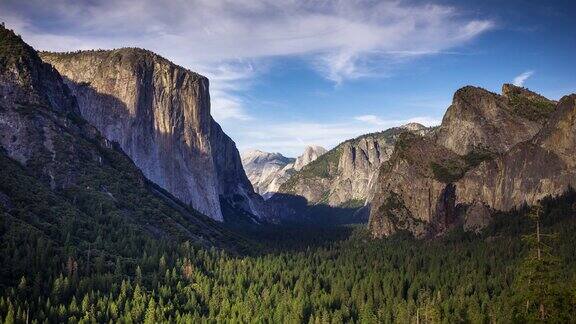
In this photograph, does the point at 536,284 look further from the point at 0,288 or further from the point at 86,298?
the point at 0,288

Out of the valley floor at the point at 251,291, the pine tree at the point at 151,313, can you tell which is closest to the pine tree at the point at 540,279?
the valley floor at the point at 251,291

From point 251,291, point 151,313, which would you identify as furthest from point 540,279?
point 251,291

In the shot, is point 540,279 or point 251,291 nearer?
point 540,279

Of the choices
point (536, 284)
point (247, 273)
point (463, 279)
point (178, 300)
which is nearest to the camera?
point (536, 284)

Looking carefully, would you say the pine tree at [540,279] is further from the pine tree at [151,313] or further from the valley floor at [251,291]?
the pine tree at [151,313]

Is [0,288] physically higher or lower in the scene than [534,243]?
lower

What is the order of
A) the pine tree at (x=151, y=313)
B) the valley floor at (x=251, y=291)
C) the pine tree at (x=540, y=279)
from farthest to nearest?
the valley floor at (x=251, y=291) < the pine tree at (x=151, y=313) < the pine tree at (x=540, y=279)

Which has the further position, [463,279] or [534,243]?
[463,279]

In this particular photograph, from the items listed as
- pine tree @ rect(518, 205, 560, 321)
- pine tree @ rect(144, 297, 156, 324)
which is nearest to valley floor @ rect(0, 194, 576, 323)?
pine tree @ rect(144, 297, 156, 324)

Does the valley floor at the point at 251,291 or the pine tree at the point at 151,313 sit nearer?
the pine tree at the point at 151,313

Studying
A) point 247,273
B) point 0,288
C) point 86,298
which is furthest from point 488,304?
point 0,288

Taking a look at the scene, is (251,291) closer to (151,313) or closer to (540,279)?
(151,313)
